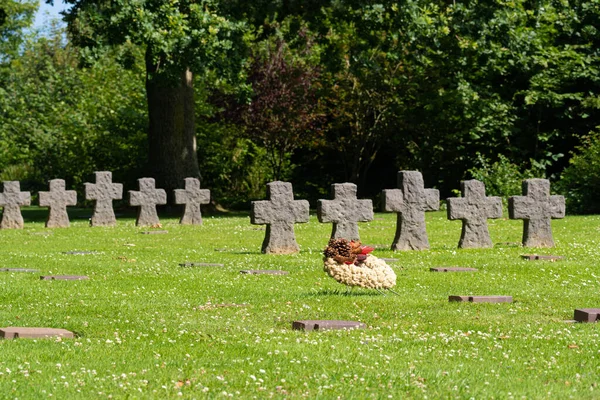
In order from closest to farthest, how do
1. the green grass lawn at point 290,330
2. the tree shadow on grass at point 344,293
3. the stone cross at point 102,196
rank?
the green grass lawn at point 290,330 → the tree shadow on grass at point 344,293 → the stone cross at point 102,196

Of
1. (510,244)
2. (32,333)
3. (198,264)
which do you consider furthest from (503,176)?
(32,333)

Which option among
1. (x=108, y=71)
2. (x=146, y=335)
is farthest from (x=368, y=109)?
(x=146, y=335)

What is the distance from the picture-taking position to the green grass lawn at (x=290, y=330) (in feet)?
25.6

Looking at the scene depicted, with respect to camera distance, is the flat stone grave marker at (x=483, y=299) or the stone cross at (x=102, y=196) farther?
the stone cross at (x=102, y=196)

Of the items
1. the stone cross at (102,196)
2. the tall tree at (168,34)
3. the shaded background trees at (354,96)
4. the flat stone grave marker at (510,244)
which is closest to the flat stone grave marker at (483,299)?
the flat stone grave marker at (510,244)

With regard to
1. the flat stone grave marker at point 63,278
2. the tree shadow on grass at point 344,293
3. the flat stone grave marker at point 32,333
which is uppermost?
the tree shadow on grass at point 344,293

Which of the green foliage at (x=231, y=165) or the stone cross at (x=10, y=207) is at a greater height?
the green foliage at (x=231, y=165)

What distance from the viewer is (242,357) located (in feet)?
29.1

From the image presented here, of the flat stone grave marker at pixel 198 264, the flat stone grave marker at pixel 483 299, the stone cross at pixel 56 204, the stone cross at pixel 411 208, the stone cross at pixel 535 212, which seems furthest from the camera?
the stone cross at pixel 56 204

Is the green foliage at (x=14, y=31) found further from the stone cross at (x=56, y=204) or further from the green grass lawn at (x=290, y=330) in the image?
the green grass lawn at (x=290, y=330)

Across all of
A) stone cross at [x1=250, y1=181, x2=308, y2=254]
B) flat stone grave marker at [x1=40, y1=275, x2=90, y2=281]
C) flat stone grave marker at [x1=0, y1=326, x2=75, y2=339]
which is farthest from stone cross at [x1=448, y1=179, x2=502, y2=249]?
flat stone grave marker at [x1=0, y1=326, x2=75, y2=339]

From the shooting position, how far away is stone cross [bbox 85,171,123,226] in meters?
28.2

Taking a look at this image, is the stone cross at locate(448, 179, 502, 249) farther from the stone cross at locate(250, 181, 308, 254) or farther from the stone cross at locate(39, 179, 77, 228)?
the stone cross at locate(39, 179, 77, 228)

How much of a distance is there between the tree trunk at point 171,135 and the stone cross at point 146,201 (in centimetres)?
483
